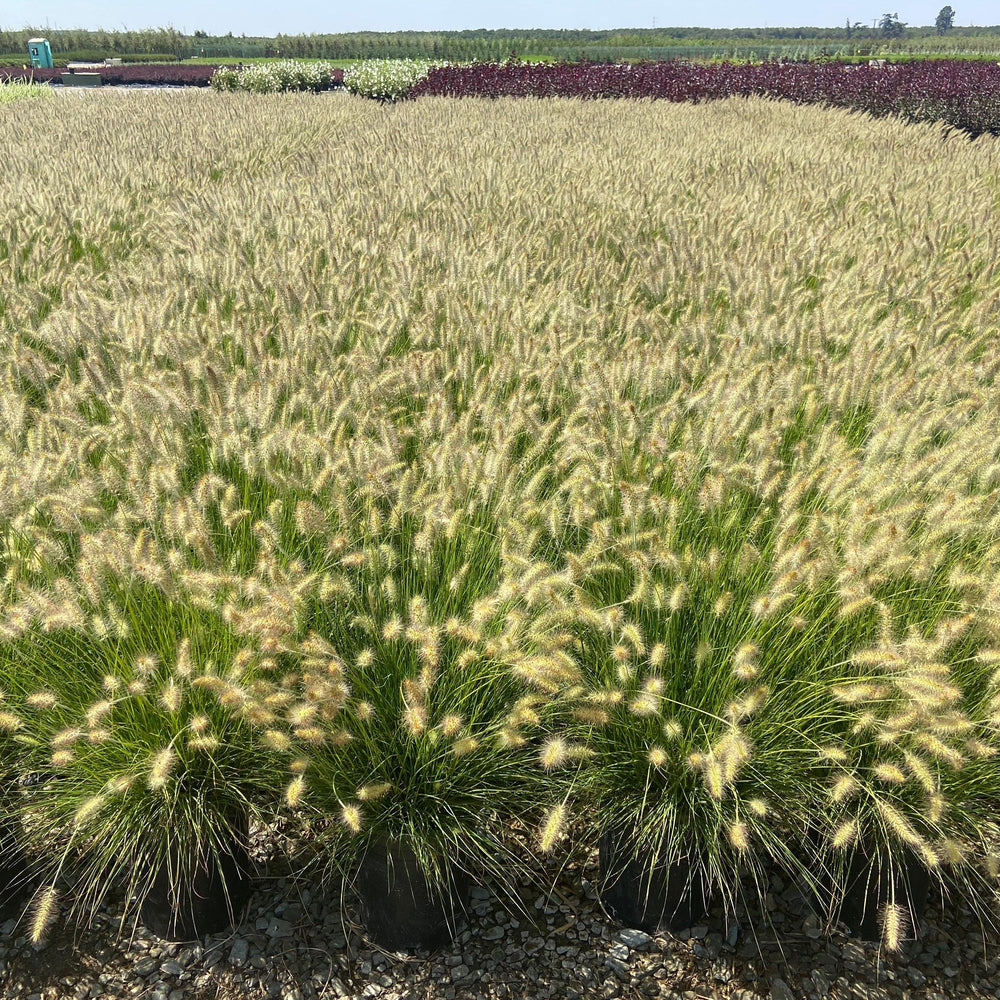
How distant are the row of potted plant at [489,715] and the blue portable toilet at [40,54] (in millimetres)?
57785

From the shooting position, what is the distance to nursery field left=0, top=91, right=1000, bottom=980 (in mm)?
1912

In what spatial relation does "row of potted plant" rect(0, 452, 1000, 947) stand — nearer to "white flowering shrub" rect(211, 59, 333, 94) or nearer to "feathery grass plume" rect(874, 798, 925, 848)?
"feathery grass plume" rect(874, 798, 925, 848)

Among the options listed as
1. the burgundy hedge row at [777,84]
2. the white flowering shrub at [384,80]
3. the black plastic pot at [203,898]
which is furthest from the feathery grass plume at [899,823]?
the white flowering shrub at [384,80]

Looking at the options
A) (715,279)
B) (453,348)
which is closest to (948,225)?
(715,279)

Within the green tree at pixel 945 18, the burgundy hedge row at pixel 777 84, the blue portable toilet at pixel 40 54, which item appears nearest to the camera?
the burgundy hedge row at pixel 777 84

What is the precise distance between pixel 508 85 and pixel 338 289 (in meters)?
17.7

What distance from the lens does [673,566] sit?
2105 millimetres

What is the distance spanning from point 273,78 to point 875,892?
77.0 ft

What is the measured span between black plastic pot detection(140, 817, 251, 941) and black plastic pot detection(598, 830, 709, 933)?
958 millimetres

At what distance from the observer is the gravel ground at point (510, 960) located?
2.03 metres

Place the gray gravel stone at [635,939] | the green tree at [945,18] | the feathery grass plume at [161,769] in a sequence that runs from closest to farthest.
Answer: the feathery grass plume at [161,769] → the gray gravel stone at [635,939] → the green tree at [945,18]

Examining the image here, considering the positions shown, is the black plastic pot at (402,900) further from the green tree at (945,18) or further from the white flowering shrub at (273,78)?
the green tree at (945,18)

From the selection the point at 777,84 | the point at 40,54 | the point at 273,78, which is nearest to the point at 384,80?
the point at 273,78

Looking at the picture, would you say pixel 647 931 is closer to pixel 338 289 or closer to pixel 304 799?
pixel 304 799
